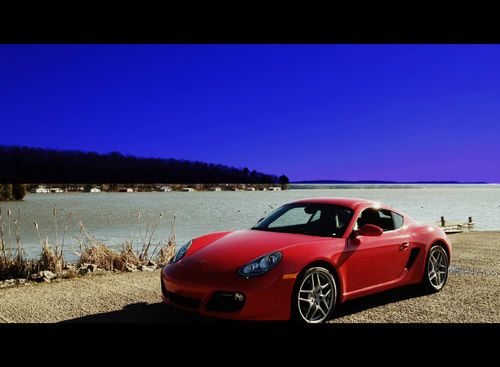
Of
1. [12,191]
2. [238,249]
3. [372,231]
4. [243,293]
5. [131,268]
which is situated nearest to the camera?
[243,293]

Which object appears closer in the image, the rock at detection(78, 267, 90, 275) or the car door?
the car door

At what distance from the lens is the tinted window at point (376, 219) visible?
5.54 metres

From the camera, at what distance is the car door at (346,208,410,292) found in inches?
194

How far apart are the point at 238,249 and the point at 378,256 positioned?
1.62m

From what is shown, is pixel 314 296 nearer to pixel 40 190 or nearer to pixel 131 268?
pixel 131 268

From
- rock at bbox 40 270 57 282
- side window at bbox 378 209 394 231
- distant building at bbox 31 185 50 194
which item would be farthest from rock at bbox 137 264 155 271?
distant building at bbox 31 185 50 194

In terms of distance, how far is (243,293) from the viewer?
416 cm

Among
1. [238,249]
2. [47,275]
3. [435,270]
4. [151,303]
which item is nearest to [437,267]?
[435,270]

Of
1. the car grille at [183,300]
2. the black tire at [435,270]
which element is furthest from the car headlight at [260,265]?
the black tire at [435,270]

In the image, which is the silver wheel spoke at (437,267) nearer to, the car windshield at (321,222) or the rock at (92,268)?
the car windshield at (321,222)

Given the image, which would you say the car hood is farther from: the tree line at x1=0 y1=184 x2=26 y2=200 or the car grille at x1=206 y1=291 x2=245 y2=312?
the tree line at x1=0 y1=184 x2=26 y2=200

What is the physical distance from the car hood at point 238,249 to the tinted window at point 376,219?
90cm
